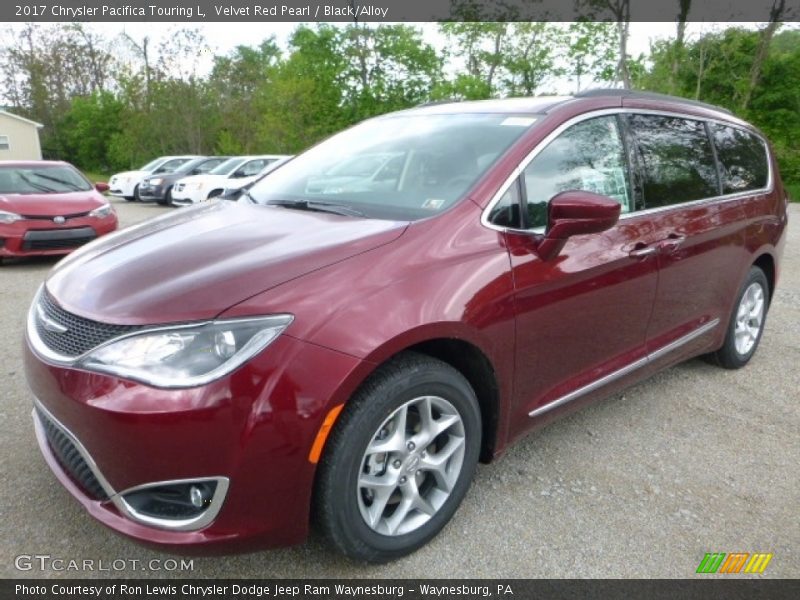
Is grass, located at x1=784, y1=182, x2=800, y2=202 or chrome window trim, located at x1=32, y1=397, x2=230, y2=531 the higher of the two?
chrome window trim, located at x1=32, y1=397, x2=230, y2=531

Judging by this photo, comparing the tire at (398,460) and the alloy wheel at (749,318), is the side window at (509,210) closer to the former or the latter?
the tire at (398,460)

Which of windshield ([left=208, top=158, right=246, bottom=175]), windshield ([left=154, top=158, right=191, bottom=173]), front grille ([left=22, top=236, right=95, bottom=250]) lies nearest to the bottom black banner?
front grille ([left=22, top=236, right=95, bottom=250])

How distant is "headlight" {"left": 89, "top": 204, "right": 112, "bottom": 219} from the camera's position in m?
7.83

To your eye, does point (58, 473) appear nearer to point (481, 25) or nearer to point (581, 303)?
point (581, 303)

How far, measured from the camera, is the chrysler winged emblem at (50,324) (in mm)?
2010

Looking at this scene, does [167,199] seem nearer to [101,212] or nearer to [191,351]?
[101,212]

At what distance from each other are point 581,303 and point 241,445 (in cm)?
158

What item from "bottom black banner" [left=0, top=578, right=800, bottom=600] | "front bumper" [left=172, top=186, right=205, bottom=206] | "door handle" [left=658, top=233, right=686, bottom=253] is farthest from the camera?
Result: "front bumper" [left=172, top=186, right=205, bottom=206]

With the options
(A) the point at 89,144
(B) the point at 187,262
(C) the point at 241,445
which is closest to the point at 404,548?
(C) the point at 241,445

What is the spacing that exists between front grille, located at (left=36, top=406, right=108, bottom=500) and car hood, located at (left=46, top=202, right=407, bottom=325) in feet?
1.44

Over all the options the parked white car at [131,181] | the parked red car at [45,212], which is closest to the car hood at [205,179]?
the parked white car at [131,181]

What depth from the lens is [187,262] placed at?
6.80ft
